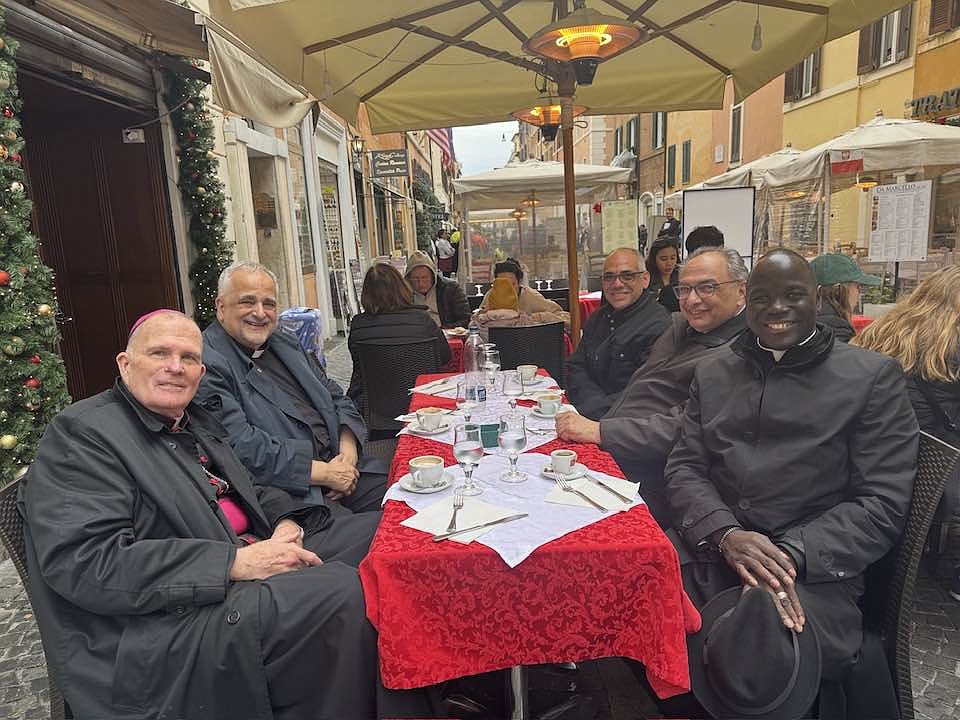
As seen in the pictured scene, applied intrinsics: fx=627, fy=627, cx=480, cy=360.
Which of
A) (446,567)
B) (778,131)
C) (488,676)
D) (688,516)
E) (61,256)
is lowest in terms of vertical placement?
(488,676)

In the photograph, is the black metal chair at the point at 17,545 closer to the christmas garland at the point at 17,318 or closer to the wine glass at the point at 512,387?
the wine glass at the point at 512,387

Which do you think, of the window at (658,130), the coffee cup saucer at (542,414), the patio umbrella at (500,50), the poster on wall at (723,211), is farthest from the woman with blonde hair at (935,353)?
the window at (658,130)

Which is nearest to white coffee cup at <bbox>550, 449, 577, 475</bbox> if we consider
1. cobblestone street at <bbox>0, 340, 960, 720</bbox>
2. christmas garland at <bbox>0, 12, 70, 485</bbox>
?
cobblestone street at <bbox>0, 340, 960, 720</bbox>

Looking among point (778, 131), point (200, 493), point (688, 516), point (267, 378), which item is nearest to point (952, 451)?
point (688, 516)

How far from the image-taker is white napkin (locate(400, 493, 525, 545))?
1681 mm

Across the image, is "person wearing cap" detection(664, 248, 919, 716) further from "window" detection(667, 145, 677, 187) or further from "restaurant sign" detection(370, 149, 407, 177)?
"window" detection(667, 145, 677, 187)

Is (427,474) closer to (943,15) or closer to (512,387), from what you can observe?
(512,387)

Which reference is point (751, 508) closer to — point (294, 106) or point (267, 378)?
point (267, 378)

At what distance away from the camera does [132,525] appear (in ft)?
5.61

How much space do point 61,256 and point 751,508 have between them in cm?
675

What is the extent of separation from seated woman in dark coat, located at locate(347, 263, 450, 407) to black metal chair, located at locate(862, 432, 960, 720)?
9.24 feet

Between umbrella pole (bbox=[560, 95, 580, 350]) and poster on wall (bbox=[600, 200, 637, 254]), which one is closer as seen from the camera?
umbrella pole (bbox=[560, 95, 580, 350])

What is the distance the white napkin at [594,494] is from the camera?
1836mm

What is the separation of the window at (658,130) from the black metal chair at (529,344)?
78.9 ft
